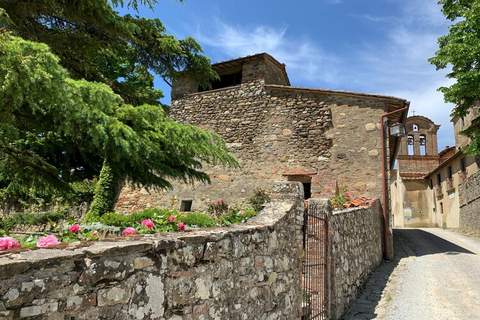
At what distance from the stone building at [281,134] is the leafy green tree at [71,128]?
5898mm

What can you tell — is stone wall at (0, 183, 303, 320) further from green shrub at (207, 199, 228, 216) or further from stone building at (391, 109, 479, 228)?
stone building at (391, 109, 479, 228)

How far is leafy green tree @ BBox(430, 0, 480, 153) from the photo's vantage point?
14.2 metres

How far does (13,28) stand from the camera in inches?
228

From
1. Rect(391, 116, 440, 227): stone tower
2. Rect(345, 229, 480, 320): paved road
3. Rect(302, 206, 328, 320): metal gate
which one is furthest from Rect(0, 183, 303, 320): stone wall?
Rect(391, 116, 440, 227): stone tower

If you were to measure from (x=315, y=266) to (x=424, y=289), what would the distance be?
403 centimetres

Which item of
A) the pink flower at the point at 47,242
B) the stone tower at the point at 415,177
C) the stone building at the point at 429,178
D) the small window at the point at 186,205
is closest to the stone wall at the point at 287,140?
the small window at the point at 186,205

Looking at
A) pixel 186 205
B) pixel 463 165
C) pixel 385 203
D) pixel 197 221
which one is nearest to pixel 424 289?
pixel 385 203

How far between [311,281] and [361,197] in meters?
7.49

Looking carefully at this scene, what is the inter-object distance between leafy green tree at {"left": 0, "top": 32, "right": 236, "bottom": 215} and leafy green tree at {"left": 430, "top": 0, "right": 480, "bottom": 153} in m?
10.5

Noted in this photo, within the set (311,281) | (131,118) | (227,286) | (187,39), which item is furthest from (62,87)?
(187,39)

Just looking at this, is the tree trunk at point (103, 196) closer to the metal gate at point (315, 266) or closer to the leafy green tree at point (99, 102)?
the leafy green tree at point (99, 102)

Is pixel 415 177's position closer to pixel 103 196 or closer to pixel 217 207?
pixel 217 207

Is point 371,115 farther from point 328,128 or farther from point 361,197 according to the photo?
point 361,197

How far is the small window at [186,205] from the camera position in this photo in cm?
1481
